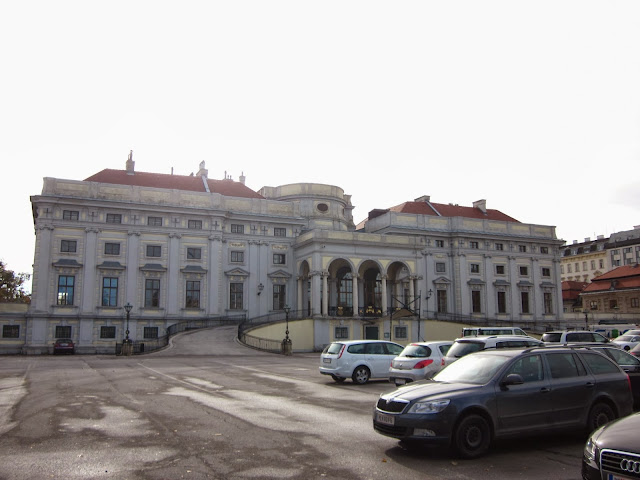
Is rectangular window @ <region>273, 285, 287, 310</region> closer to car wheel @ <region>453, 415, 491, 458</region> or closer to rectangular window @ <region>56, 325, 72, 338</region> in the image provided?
rectangular window @ <region>56, 325, 72, 338</region>

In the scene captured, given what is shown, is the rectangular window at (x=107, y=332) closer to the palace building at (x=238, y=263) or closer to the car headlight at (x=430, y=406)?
→ the palace building at (x=238, y=263)

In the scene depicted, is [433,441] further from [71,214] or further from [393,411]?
[71,214]

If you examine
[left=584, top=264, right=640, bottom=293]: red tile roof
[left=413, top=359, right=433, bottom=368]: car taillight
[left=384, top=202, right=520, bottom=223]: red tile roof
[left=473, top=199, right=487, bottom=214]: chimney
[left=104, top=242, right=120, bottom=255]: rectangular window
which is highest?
[left=473, top=199, right=487, bottom=214]: chimney

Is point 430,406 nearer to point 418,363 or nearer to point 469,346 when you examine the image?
point 418,363

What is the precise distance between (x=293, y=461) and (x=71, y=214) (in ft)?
147

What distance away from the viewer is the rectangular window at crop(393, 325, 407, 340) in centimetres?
5100

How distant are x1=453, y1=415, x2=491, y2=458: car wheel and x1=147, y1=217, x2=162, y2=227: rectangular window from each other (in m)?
44.8

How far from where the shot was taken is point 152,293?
49.6 m

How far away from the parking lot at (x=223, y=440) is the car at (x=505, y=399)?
1.20 ft

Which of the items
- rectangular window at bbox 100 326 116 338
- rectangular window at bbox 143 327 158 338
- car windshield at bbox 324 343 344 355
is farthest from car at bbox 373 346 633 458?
rectangular window at bbox 100 326 116 338

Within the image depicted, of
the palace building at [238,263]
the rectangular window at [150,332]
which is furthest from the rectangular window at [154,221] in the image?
the rectangular window at [150,332]

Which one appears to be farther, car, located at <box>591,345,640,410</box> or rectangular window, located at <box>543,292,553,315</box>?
rectangular window, located at <box>543,292,553,315</box>

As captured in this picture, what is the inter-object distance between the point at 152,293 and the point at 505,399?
44084 millimetres

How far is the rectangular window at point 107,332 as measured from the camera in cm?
4703
